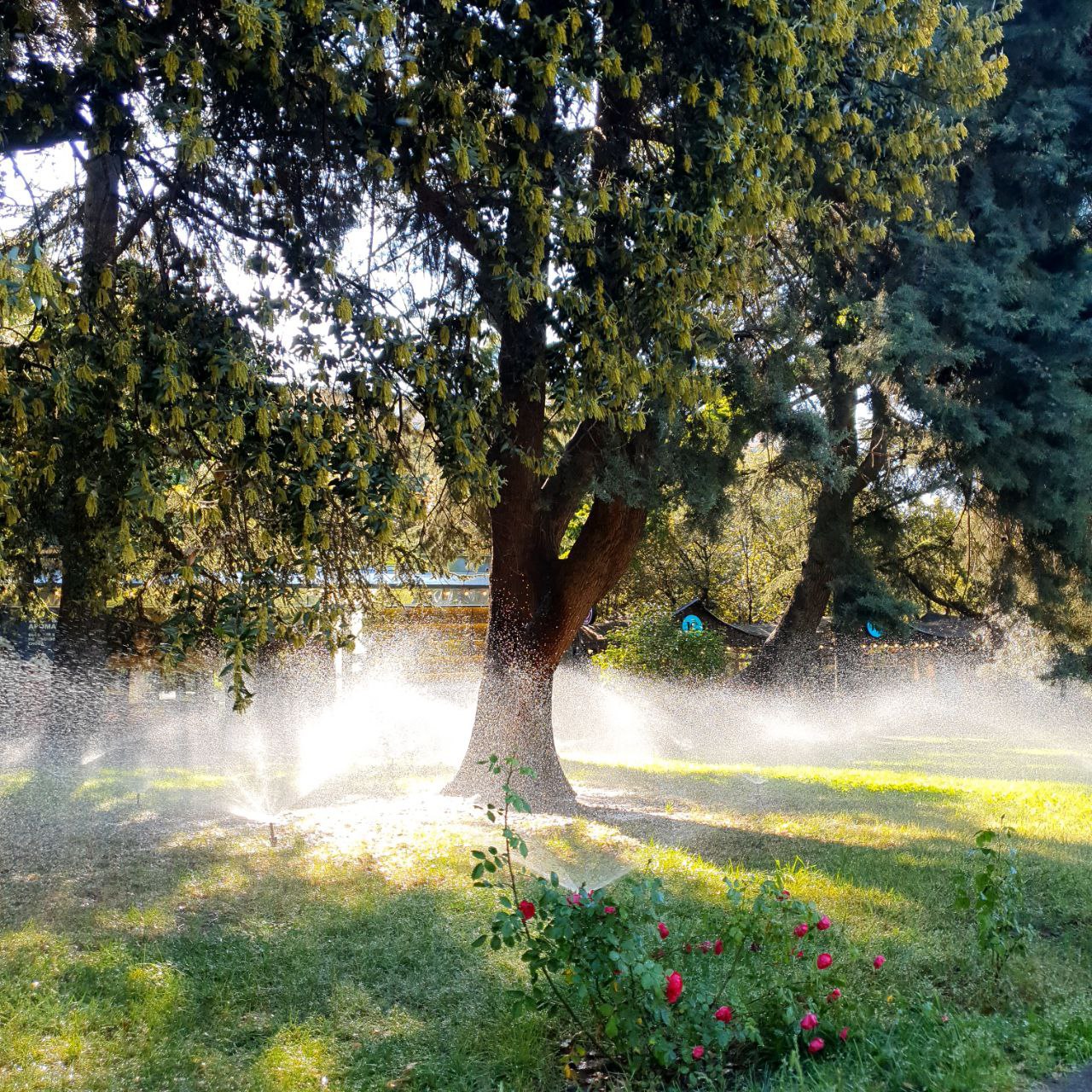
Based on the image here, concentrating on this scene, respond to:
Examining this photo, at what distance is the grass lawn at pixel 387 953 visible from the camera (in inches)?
164

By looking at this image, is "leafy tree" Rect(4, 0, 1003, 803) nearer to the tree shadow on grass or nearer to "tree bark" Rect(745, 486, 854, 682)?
the tree shadow on grass

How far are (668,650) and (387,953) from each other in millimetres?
14778

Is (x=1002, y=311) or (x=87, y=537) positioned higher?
(x=1002, y=311)

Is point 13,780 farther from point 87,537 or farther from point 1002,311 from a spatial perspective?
point 1002,311

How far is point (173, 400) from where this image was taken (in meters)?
5.91

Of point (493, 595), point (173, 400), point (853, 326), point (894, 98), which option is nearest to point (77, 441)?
point (173, 400)

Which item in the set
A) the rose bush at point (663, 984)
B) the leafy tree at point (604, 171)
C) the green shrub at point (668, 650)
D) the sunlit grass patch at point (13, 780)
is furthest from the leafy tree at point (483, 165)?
the green shrub at point (668, 650)

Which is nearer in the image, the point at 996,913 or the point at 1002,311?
the point at 996,913

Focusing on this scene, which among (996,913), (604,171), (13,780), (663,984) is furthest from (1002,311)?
(13,780)

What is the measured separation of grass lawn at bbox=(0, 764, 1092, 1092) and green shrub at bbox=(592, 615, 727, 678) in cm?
1009

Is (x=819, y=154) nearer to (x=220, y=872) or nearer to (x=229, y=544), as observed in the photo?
(x=229, y=544)

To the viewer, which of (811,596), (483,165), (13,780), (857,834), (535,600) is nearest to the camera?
(483,165)

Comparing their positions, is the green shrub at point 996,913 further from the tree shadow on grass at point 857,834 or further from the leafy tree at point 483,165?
the leafy tree at point 483,165

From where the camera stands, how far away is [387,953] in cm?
546
